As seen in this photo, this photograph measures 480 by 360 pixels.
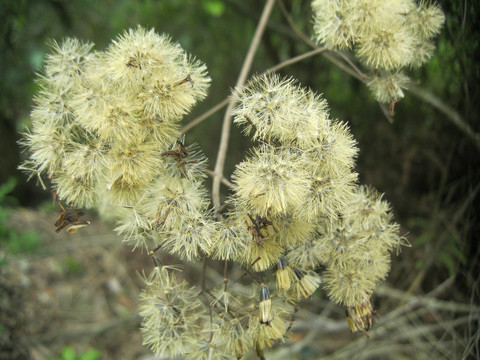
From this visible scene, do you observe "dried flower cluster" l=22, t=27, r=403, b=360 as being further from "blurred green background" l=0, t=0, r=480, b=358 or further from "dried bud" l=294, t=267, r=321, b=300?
"blurred green background" l=0, t=0, r=480, b=358

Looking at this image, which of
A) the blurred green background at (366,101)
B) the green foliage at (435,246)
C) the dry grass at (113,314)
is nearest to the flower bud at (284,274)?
the dry grass at (113,314)

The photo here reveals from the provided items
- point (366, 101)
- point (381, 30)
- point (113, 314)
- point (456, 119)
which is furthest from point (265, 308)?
point (113, 314)

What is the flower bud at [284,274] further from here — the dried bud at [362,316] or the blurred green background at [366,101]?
the blurred green background at [366,101]

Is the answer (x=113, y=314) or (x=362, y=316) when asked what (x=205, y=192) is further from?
(x=113, y=314)

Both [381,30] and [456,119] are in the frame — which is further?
[456,119]

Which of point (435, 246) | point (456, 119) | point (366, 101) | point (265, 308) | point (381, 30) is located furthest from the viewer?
point (366, 101)

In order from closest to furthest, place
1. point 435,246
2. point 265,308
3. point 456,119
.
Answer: point 265,308 < point 456,119 < point 435,246

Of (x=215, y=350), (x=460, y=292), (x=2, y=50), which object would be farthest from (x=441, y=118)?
(x=2, y=50)
